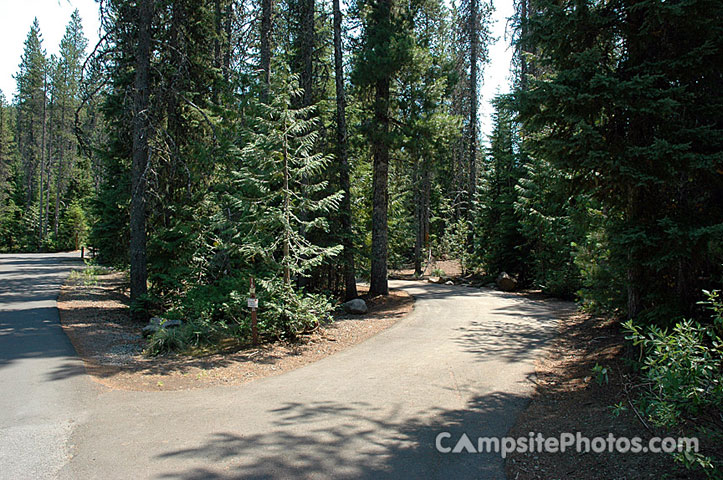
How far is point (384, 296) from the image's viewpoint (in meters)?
15.7

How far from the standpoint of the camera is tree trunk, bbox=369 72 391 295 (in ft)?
50.3

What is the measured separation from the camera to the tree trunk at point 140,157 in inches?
511

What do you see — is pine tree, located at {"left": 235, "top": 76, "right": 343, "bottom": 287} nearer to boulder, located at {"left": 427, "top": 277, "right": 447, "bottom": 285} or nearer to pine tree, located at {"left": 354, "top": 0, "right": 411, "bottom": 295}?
pine tree, located at {"left": 354, "top": 0, "right": 411, "bottom": 295}

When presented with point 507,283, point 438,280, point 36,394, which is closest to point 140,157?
point 36,394

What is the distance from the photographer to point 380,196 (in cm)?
1570

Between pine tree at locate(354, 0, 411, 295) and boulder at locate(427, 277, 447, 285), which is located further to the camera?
boulder at locate(427, 277, 447, 285)

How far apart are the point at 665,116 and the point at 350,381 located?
5681 millimetres

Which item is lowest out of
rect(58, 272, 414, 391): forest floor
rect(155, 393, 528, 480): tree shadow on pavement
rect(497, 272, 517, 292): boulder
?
rect(58, 272, 414, 391): forest floor

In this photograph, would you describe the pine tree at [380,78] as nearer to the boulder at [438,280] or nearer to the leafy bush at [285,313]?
the leafy bush at [285,313]

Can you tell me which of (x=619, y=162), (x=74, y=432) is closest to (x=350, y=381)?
(x=74, y=432)

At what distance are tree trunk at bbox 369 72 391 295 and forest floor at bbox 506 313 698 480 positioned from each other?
772cm

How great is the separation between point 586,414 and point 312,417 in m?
3.24

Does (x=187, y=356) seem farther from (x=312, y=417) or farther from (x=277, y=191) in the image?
(x=312, y=417)

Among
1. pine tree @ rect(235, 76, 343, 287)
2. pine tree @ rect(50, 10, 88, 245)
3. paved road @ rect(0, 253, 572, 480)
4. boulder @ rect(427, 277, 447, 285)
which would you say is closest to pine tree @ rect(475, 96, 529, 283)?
boulder @ rect(427, 277, 447, 285)
